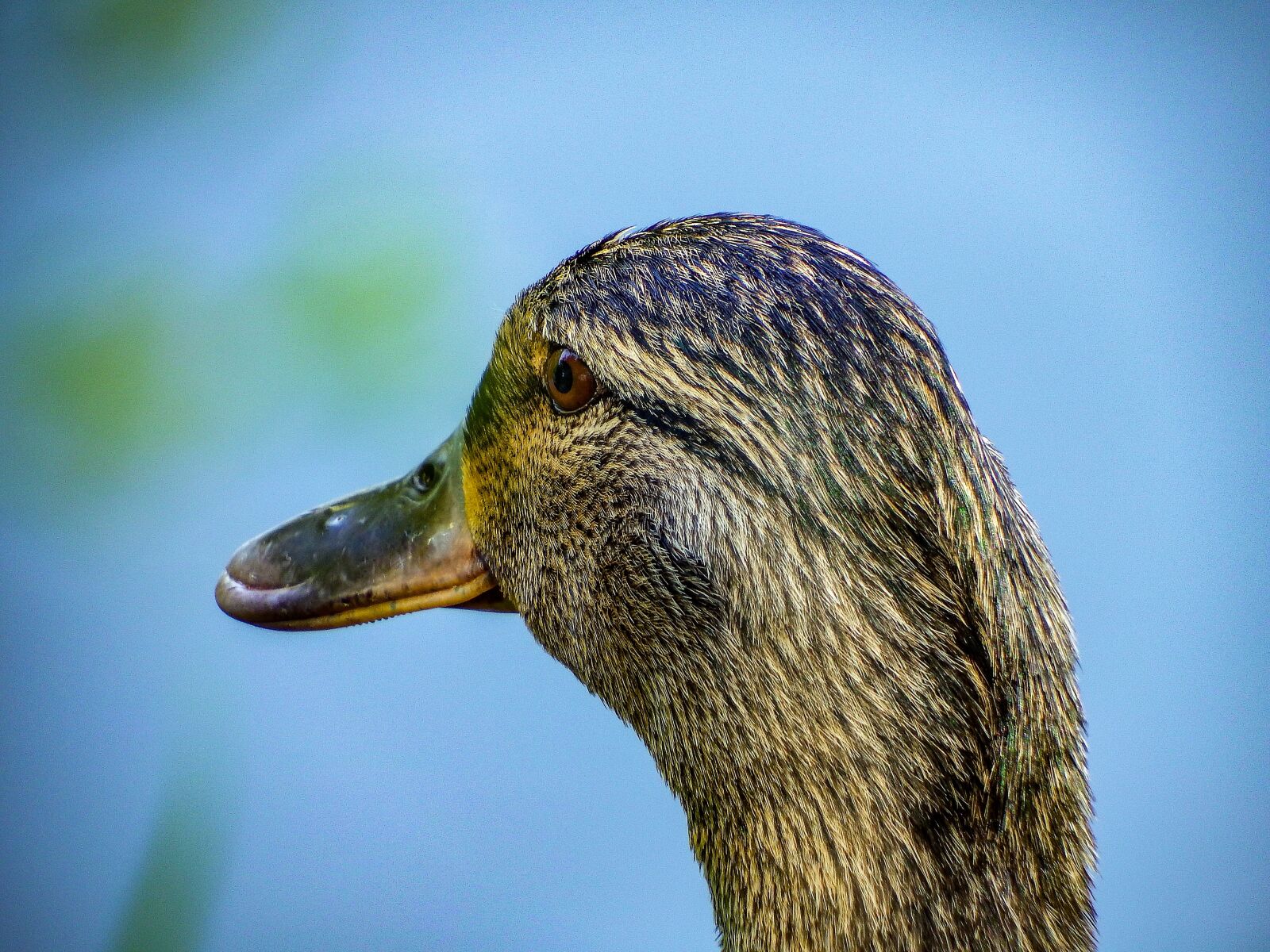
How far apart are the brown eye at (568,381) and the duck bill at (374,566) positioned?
0.46 feet

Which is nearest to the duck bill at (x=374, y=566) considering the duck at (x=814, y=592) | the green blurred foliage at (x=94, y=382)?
the duck at (x=814, y=592)

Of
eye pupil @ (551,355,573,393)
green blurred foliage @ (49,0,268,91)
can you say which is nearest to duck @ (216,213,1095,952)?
eye pupil @ (551,355,573,393)

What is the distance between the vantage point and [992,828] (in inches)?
24.7

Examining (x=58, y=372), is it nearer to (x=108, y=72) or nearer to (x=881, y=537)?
(x=108, y=72)

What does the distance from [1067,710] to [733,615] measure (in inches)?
7.9

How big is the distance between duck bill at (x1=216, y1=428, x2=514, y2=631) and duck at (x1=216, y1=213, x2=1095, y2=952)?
12cm

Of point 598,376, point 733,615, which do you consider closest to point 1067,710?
point 733,615

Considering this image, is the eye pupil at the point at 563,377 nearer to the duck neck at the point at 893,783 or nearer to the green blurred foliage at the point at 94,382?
the duck neck at the point at 893,783

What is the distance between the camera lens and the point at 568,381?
71 centimetres

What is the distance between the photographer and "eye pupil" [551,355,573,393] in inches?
28.0

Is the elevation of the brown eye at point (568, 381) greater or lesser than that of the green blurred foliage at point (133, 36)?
lesser

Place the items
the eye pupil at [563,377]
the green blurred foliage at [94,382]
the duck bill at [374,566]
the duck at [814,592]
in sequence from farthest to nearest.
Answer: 1. the green blurred foliage at [94,382]
2. the duck bill at [374,566]
3. the eye pupil at [563,377]
4. the duck at [814,592]

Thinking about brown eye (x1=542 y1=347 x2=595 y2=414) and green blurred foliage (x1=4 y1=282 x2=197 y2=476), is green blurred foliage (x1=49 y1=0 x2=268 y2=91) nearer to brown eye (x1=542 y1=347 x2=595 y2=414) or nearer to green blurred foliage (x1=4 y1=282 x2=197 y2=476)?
green blurred foliage (x1=4 y1=282 x2=197 y2=476)

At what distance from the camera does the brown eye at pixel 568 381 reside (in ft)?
2.30
